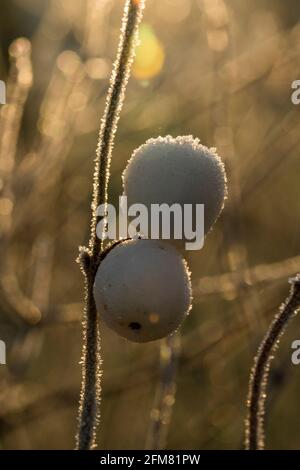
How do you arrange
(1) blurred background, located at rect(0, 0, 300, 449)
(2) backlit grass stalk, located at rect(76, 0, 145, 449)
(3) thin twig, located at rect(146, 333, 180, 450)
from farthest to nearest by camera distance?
(1) blurred background, located at rect(0, 0, 300, 449) < (3) thin twig, located at rect(146, 333, 180, 450) < (2) backlit grass stalk, located at rect(76, 0, 145, 449)

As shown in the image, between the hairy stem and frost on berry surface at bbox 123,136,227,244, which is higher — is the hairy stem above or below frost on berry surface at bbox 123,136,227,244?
below

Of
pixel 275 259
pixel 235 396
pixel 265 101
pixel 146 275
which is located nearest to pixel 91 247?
pixel 146 275

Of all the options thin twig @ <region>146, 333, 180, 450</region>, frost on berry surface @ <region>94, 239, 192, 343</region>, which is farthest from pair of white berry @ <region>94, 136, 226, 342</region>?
thin twig @ <region>146, 333, 180, 450</region>

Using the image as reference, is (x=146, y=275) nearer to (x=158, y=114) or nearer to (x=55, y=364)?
(x=158, y=114)

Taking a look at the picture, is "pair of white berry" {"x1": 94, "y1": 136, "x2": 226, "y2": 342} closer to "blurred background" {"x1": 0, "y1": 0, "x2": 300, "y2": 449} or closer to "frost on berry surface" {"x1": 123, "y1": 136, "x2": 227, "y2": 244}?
"frost on berry surface" {"x1": 123, "y1": 136, "x2": 227, "y2": 244}

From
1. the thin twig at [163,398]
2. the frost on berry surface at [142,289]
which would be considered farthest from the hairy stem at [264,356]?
the thin twig at [163,398]
